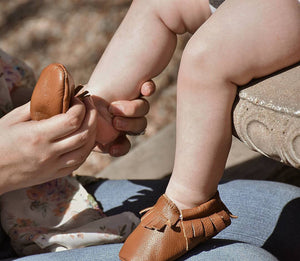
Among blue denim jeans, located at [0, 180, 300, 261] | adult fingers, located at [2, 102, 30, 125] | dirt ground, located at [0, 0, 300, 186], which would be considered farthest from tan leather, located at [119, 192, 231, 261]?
dirt ground, located at [0, 0, 300, 186]

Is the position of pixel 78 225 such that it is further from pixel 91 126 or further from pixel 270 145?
pixel 270 145

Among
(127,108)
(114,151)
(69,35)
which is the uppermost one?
(127,108)

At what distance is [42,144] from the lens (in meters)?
1.09

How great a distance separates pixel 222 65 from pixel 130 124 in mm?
475

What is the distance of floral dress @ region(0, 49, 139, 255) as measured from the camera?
1.25m

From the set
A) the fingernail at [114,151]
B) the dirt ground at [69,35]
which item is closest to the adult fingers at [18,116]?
the fingernail at [114,151]

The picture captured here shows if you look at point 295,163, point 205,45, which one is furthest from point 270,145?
point 205,45

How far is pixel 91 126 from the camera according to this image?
1.14m

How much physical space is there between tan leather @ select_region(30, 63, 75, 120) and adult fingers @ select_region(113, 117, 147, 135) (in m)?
0.27

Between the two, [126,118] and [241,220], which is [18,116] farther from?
[241,220]

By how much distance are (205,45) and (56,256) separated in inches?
20.9

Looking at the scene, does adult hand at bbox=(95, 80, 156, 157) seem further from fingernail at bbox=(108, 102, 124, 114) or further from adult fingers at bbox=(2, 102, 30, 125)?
adult fingers at bbox=(2, 102, 30, 125)

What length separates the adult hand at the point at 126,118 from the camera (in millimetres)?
1354

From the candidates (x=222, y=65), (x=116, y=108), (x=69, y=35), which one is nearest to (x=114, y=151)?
(x=116, y=108)
